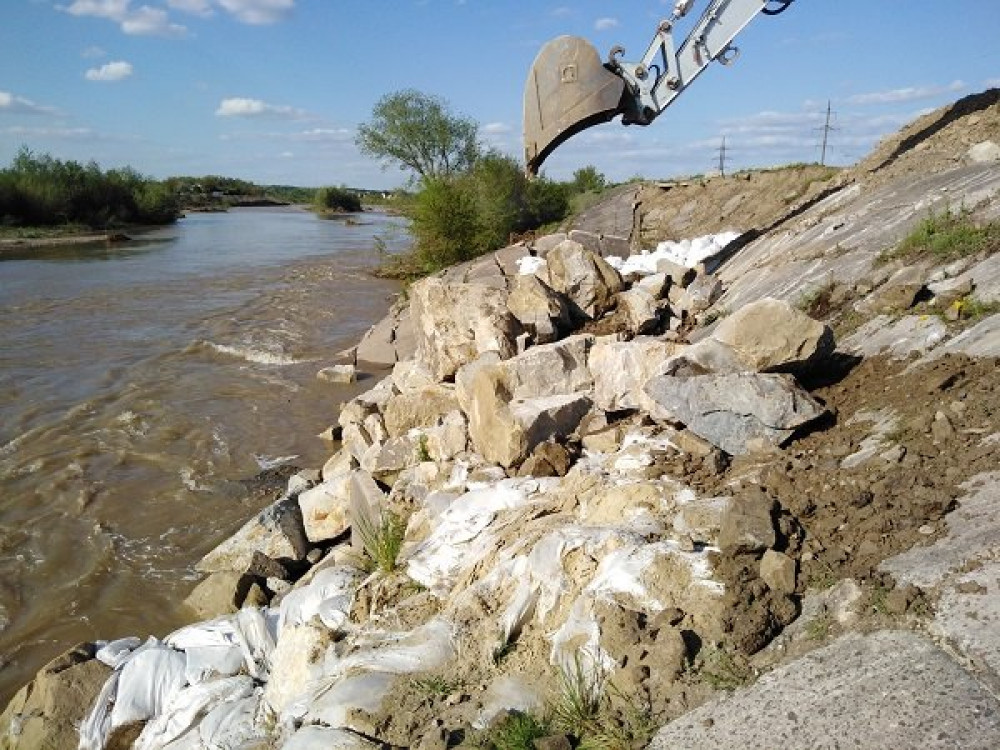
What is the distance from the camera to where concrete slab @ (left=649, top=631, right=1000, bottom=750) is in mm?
1857

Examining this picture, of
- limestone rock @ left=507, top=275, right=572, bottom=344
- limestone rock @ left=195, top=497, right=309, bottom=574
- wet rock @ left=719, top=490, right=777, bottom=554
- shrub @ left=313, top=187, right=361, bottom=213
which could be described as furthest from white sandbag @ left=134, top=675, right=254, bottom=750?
shrub @ left=313, top=187, right=361, bottom=213

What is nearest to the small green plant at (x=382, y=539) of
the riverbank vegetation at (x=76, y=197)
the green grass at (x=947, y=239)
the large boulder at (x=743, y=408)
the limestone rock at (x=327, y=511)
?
the limestone rock at (x=327, y=511)

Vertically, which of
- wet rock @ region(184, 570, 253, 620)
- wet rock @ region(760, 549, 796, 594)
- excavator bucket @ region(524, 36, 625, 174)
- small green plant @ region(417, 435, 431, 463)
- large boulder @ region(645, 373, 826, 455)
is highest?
excavator bucket @ region(524, 36, 625, 174)

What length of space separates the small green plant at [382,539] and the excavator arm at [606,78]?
14.8 ft

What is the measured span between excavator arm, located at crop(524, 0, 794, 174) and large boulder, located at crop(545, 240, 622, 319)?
1197mm

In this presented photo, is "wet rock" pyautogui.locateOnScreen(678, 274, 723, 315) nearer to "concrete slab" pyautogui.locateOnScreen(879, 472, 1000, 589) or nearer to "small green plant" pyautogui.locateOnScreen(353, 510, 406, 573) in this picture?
"small green plant" pyautogui.locateOnScreen(353, 510, 406, 573)

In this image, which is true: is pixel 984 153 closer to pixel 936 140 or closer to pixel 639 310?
pixel 936 140

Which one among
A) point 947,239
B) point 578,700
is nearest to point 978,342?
point 947,239

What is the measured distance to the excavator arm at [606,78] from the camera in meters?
7.19

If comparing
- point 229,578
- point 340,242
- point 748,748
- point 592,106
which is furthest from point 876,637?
point 340,242

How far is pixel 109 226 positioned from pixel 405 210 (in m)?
32.3

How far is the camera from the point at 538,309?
Result: 6.46 m

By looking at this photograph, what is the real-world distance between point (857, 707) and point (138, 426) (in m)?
9.51

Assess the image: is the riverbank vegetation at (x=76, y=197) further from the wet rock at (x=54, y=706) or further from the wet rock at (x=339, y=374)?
the wet rock at (x=54, y=706)
